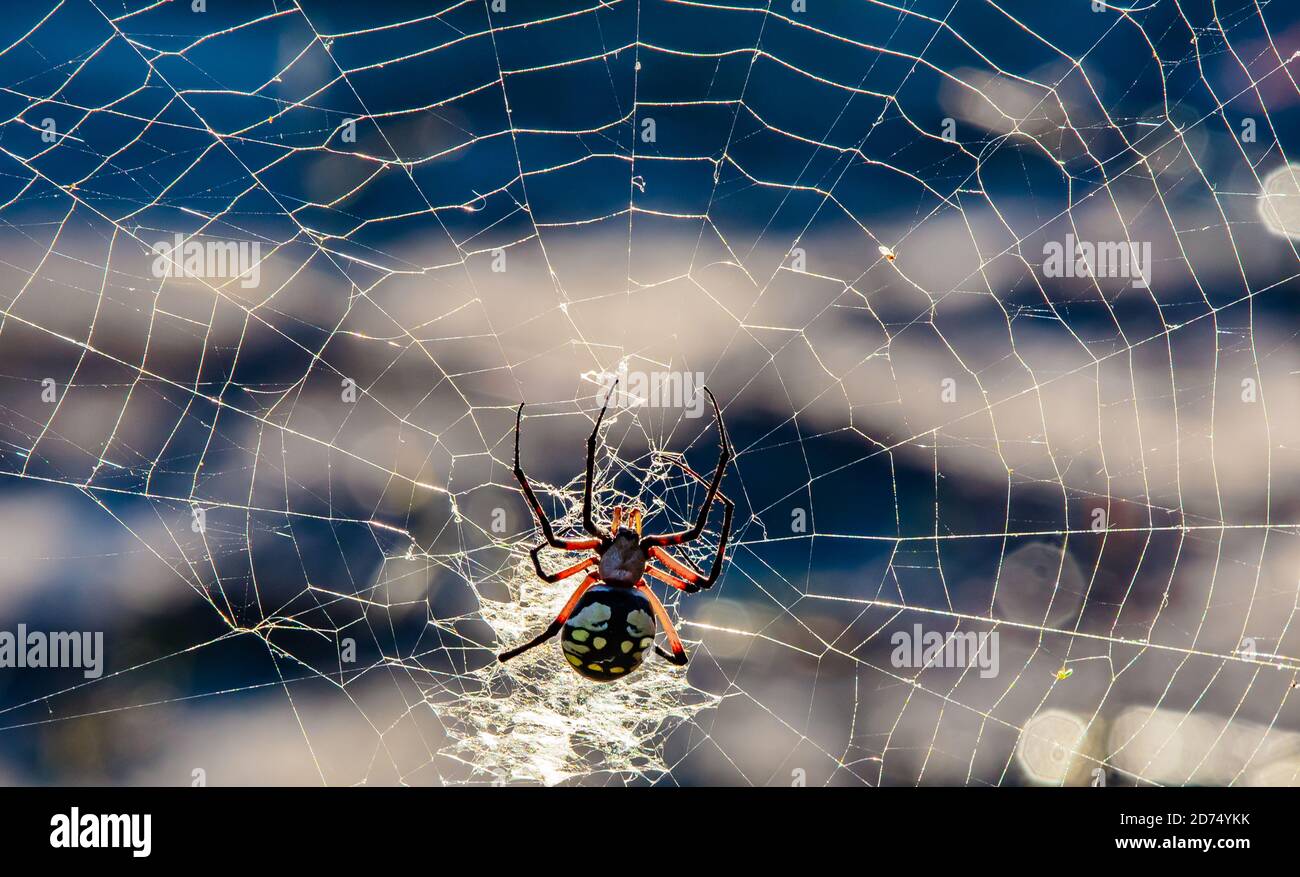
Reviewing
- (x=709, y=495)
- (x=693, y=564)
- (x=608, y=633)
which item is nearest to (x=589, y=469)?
(x=709, y=495)

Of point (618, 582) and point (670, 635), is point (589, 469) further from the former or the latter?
point (670, 635)

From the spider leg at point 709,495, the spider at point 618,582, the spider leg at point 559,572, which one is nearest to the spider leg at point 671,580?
the spider at point 618,582

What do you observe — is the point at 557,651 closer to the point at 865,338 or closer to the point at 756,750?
the point at 865,338

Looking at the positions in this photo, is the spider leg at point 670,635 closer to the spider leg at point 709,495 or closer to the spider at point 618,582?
the spider at point 618,582

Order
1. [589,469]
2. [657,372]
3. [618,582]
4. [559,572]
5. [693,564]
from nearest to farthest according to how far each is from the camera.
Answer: [589,469] < [618,582] < [559,572] < [693,564] < [657,372]
